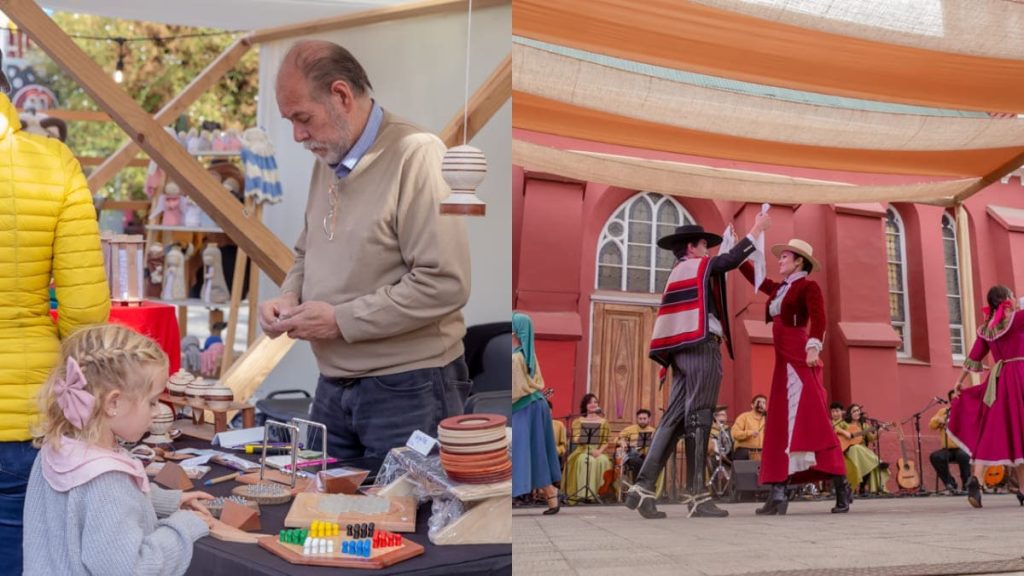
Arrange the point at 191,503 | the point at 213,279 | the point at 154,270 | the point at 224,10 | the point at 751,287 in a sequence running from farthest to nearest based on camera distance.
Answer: the point at 154,270
the point at 213,279
the point at 224,10
the point at 751,287
the point at 191,503

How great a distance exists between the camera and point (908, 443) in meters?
2.34

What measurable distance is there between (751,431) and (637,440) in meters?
0.30

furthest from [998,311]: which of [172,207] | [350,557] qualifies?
[172,207]

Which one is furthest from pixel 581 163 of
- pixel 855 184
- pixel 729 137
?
pixel 855 184

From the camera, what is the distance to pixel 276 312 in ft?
7.40

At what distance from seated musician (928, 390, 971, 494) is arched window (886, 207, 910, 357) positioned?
22 cm

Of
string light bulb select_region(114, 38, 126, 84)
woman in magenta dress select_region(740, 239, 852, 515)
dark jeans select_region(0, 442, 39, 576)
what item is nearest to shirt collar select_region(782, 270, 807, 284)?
woman in magenta dress select_region(740, 239, 852, 515)

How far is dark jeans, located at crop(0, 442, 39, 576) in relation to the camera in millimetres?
2109

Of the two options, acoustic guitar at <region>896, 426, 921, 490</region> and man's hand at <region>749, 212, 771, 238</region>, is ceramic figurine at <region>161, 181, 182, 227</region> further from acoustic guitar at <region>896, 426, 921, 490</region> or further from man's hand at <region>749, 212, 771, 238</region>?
acoustic guitar at <region>896, 426, 921, 490</region>

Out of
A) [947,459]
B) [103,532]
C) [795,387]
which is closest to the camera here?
[103,532]

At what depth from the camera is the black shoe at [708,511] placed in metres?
2.08

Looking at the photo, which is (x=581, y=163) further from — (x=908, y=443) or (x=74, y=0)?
(x=74, y=0)

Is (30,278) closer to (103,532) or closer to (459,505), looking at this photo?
(103,532)

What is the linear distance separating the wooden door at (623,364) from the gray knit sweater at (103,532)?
80 cm
